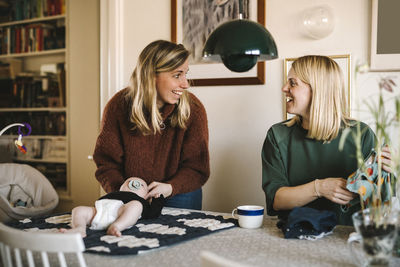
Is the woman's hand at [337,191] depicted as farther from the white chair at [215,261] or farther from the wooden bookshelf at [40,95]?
the wooden bookshelf at [40,95]

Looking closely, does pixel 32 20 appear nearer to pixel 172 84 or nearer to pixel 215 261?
pixel 172 84

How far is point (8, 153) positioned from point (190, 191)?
233 cm

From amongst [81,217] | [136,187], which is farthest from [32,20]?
[81,217]

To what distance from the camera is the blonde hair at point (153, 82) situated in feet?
7.04

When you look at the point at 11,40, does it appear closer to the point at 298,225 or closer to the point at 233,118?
the point at 233,118

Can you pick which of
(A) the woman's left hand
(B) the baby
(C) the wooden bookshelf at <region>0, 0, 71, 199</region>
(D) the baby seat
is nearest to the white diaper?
(B) the baby

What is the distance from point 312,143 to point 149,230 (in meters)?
0.84

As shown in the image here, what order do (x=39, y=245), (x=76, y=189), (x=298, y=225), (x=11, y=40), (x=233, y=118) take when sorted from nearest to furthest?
(x=39, y=245) < (x=298, y=225) < (x=233, y=118) < (x=76, y=189) < (x=11, y=40)

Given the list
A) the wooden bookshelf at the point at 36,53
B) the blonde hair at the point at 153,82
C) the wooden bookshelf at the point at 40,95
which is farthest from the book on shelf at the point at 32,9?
the blonde hair at the point at 153,82

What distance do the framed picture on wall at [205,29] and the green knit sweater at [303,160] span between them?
0.76 m

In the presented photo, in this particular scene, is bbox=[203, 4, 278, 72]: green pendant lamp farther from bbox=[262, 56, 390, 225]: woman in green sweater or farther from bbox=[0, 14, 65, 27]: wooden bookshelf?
bbox=[0, 14, 65, 27]: wooden bookshelf

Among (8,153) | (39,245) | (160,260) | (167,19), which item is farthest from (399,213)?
(8,153)

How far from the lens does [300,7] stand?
2.46m

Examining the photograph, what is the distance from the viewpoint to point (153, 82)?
85.5 inches
